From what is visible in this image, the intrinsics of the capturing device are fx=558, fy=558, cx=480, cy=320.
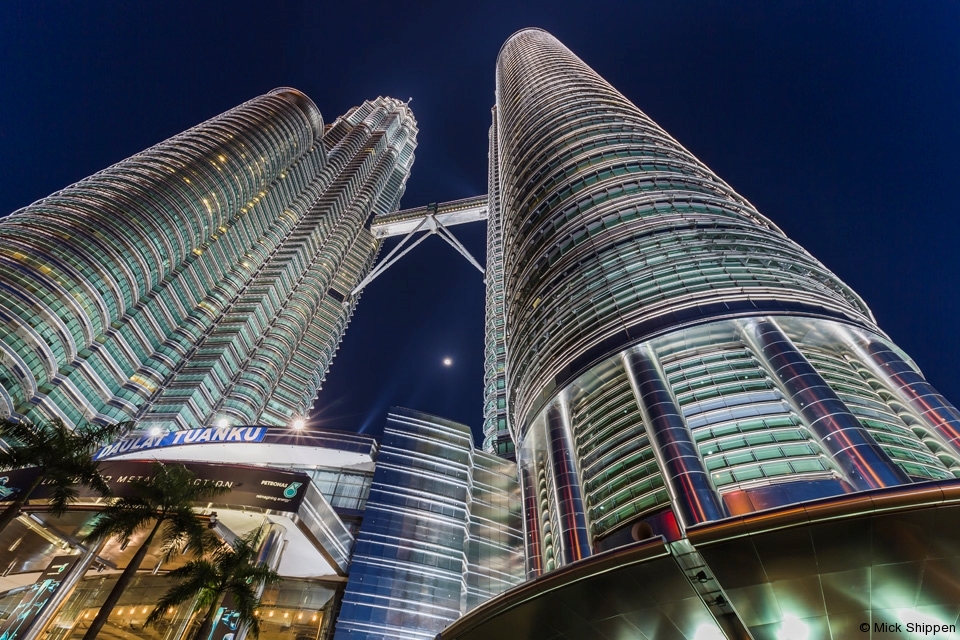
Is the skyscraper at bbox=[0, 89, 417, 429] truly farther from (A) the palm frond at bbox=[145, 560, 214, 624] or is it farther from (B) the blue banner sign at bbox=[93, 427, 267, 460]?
(A) the palm frond at bbox=[145, 560, 214, 624]

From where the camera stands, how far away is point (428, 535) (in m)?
41.1

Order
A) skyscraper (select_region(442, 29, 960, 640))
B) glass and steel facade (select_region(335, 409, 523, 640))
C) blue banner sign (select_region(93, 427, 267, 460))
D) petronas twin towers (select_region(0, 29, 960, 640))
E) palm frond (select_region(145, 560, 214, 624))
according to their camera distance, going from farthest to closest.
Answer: blue banner sign (select_region(93, 427, 267, 460)), glass and steel facade (select_region(335, 409, 523, 640)), petronas twin towers (select_region(0, 29, 960, 640)), palm frond (select_region(145, 560, 214, 624)), skyscraper (select_region(442, 29, 960, 640))

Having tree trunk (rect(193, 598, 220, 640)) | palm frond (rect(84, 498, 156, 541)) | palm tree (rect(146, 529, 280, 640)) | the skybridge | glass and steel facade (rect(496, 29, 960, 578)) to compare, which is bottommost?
tree trunk (rect(193, 598, 220, 640))

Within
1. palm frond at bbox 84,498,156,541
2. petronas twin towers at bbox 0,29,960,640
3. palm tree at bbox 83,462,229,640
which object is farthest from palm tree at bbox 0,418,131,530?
petronas twin towers at bbox 0,29,960,640

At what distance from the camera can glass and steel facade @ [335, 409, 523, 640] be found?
35812 millimetres

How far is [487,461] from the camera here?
50938 millimetres

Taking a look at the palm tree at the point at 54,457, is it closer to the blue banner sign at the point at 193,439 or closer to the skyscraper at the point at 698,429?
the skyscraper at the point at 698,429

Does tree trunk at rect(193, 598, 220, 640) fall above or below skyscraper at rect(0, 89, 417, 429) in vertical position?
below

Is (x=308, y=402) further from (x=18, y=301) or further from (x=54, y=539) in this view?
(x=54, y=539)

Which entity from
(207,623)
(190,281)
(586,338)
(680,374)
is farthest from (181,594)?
(190,281)

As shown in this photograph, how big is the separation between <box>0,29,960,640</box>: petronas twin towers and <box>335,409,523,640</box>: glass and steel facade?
180 inches

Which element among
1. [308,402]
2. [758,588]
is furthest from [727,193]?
[308,402]

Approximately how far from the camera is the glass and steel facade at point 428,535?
3581cm

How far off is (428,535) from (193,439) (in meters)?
27.3
